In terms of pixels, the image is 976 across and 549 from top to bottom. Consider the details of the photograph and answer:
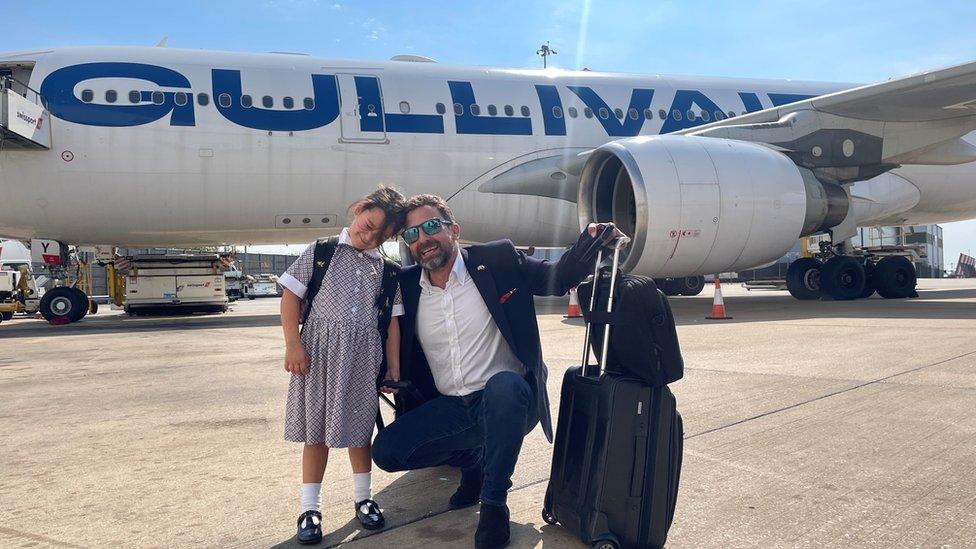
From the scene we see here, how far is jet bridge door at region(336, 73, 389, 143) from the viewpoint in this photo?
9.37 meters

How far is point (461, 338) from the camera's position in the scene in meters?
2.34

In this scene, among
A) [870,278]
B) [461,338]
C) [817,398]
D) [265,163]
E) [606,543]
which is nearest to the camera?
[606,543]

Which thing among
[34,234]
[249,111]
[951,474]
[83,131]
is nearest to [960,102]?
[951,474]

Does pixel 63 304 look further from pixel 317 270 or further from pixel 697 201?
pixel 317 270

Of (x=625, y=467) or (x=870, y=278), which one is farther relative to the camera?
(x=870, y=278)

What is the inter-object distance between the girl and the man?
87 mm

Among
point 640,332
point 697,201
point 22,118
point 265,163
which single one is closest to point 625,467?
point 640,332

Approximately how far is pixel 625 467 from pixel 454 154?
27.3 ft

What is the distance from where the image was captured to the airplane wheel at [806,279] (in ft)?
35.9

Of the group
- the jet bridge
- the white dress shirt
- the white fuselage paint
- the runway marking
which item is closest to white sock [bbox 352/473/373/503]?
the white dress shirt

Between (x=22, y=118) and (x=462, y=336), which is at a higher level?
(x=22, y=118)

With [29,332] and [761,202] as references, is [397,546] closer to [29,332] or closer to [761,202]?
[761,202]

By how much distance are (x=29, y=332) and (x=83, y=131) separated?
2696 millimetres

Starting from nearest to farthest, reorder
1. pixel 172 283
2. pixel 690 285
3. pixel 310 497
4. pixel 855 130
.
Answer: pixel 310 497 → pixel 855 130 → pixel 172 283 → pixel 690 285
